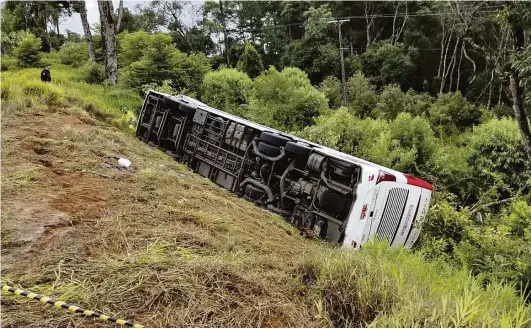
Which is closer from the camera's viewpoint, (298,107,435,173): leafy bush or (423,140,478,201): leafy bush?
(298,107,435,173): leafy bush

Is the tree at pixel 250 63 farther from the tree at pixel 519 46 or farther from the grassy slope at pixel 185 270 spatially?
the grassy slope at pixel 185 270

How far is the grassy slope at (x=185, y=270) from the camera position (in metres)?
2.84

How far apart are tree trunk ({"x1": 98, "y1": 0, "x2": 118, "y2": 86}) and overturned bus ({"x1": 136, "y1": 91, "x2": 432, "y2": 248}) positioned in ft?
28.8

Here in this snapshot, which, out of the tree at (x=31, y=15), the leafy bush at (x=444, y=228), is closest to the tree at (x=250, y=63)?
the tree at (x=31, y=15)

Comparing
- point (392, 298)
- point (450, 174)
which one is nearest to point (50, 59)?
point (450, 174)

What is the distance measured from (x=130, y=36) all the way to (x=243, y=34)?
1802cm

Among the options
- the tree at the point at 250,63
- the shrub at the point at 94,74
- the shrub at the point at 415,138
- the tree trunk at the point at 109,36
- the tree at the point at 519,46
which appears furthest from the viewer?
the tree at the point at 250,63

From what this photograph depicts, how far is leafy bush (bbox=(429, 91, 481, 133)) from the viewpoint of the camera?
2208cm

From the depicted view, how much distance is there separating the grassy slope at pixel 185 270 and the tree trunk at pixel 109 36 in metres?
11.1

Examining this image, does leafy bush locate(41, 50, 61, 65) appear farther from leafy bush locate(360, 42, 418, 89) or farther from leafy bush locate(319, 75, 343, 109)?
leafy bush locate(360, 42, 418, 89)

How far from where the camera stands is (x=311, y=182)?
6.68 m

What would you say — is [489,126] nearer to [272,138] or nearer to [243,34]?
[272,138]

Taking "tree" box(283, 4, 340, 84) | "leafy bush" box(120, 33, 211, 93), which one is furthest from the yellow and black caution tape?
"tree" box(283, 4, 340, 84)

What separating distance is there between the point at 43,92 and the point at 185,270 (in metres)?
9.01
